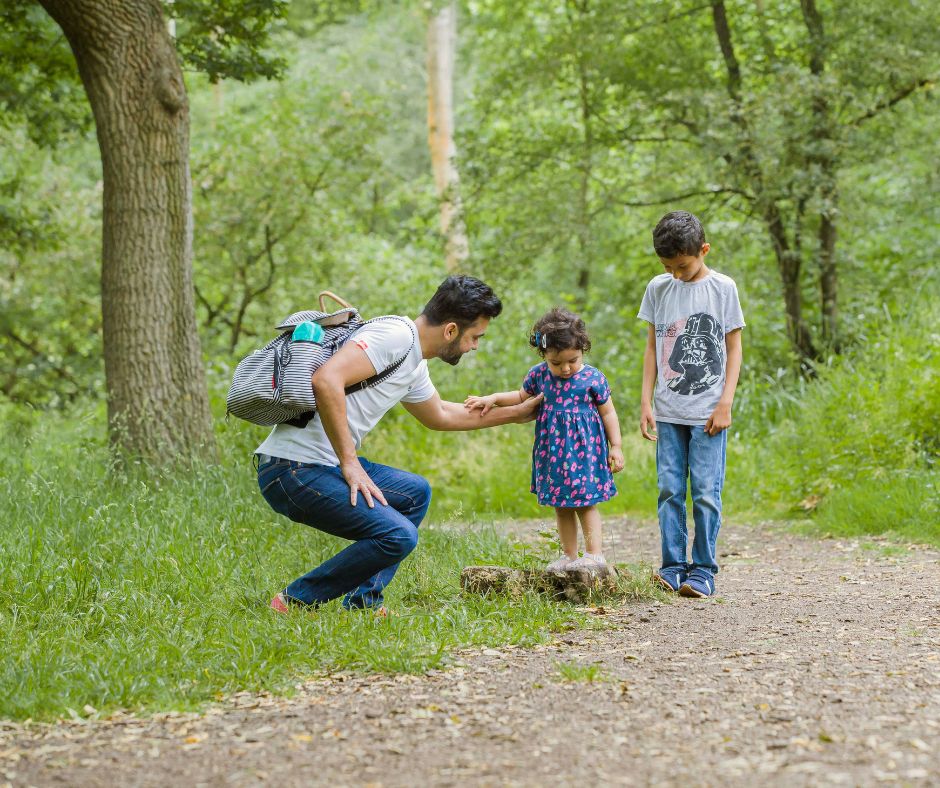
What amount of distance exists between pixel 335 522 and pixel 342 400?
1.85ft

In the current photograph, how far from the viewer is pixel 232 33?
8.73 metres

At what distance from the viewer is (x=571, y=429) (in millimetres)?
5000

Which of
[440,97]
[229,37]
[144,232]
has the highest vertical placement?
[440,97]

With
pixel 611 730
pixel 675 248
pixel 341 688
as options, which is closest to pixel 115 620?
pixel 341 688

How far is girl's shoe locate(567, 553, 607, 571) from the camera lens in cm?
489

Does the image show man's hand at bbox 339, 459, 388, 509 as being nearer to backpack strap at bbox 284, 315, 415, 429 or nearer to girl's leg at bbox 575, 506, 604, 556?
backpack strap at bbox 284, 315, 415, 429

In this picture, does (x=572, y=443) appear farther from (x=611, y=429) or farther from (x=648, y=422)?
(x=648, y=422)

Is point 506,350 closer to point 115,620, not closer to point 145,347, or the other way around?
point 145,347

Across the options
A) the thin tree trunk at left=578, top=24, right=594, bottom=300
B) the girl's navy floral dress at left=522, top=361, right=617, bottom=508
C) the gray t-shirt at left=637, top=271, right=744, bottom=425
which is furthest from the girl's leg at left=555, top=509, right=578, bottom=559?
the thin tree trunk at left=578, top=24, right=594, bottom=300

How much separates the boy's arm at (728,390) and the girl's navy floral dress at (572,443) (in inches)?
20.2

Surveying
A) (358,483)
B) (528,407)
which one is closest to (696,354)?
(528,407)

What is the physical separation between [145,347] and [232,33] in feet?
9.72

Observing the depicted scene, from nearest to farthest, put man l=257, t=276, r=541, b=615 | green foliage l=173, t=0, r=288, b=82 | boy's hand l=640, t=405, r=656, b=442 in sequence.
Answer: man l=257, t=276, r=541, b=615, boy's hand l=640, t=405, r=656, b=442, green foliage l=173, t=0, r=288, b=82

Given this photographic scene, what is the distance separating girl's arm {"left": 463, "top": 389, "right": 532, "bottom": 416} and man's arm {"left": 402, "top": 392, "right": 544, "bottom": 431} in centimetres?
2
